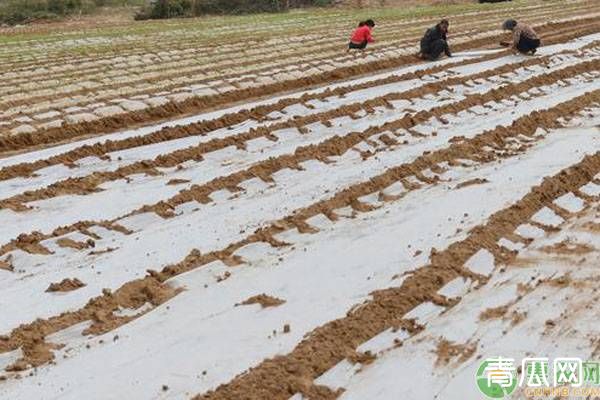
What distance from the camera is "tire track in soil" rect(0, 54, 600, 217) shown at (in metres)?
7.03

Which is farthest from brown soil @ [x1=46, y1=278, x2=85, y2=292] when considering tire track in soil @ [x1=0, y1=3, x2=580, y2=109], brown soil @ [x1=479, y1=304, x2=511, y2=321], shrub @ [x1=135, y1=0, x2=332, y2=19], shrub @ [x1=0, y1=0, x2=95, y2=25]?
shrub @ [x1=0, y1=0, x2=95, y2=25]

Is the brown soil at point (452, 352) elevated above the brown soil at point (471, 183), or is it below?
below

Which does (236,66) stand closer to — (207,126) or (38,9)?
(207,126)

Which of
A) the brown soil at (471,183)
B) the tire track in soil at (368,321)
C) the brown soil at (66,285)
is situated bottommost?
the tire track in soil at (368,321)

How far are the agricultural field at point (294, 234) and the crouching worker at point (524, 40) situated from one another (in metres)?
2.03

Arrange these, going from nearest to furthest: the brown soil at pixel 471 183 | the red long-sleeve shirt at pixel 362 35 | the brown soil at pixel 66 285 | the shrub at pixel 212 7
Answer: the brown soil at pixel 66 285 → the brown soil at pixel 471 183 → the red long-sleeve shirt at pixel 362 35 → the shrub at pixel 212 7

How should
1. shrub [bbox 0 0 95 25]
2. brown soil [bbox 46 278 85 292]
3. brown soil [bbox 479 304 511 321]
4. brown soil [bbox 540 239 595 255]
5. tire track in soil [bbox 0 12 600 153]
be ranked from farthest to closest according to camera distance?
shrub [bbox 0 0 95 25] → tire track in soil [bbox 0 12 600 153] → brown soil [bbox 540 239 595 255] → brown soil [bbox 46 278 85 292] → brown soil [bbox 479 304 511 321]

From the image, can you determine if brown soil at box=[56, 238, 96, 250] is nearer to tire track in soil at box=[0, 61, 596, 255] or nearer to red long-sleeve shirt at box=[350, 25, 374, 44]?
tire track in soil at box=[0, 61, 596, 255]

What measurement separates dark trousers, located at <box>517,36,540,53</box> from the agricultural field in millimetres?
2019

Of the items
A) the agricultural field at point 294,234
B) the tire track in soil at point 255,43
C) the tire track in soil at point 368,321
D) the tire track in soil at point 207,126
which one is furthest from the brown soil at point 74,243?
the tire track in soil at point 255,43

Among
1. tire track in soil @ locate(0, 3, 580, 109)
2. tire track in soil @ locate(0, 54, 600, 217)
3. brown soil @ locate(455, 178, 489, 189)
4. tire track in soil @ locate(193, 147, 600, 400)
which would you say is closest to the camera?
tire track in soil @ locate(193, 147, 600, 400)

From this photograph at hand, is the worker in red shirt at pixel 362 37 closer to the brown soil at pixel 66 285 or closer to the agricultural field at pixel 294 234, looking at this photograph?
the agricultural field at pixel 294 234

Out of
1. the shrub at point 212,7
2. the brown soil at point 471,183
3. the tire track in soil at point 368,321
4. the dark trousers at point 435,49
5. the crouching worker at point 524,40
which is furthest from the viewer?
the shrub at point 212,7

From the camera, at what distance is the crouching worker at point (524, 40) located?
1453cm
